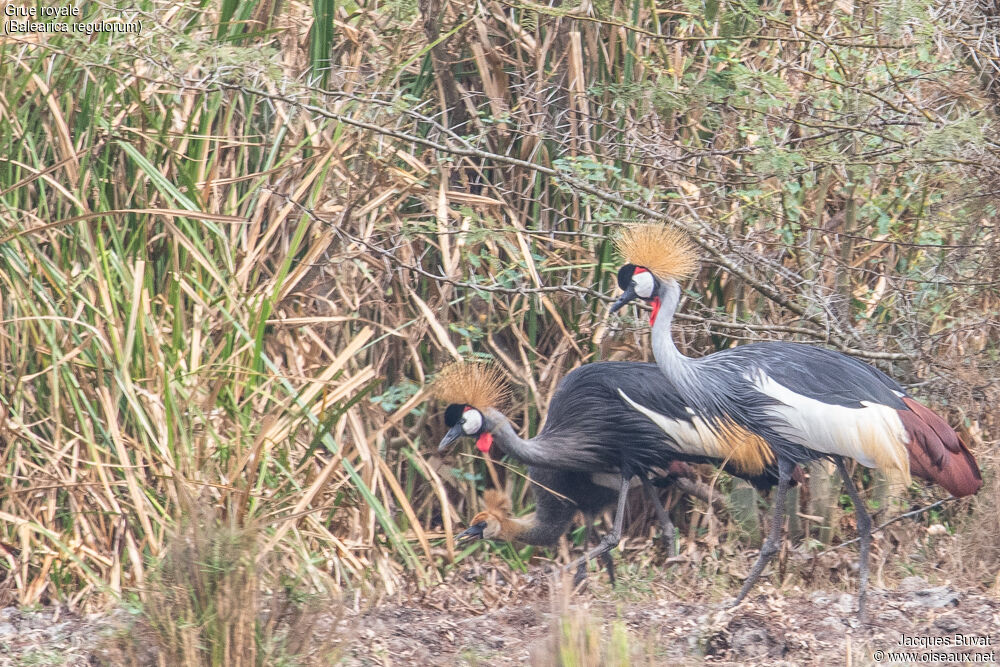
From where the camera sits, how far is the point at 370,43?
6.01 m

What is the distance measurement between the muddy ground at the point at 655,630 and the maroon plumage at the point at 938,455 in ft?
1.29

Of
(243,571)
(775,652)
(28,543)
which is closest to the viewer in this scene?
(243,571)

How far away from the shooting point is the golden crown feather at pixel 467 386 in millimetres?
5359

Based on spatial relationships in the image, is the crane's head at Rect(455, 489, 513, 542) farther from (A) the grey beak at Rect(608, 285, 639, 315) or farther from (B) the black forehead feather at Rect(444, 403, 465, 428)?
(A) the grey beak at Rect(608, 285, 639, 315)

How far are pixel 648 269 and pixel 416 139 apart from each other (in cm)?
106

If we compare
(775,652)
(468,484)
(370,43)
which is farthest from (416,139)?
(775,652)

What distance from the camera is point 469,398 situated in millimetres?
5363

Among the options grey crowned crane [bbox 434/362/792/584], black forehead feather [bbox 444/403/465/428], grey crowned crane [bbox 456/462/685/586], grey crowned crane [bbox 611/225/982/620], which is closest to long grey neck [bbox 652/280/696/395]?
grey crowned crane [bbox 611/225/982/620]

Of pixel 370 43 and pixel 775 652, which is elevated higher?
pixel 370 43

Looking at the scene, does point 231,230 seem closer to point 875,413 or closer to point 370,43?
point 370,43

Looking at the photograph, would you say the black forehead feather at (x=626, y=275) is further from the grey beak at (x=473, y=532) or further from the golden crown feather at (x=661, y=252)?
the grey beak at (x=473, y=532)

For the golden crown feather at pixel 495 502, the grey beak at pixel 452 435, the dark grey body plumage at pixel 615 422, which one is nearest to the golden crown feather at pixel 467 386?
the grey beak at pixel 452 435

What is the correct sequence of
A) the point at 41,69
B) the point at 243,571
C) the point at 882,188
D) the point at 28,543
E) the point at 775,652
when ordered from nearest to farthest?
the point at 243,571 → the point at 775,652 → the point at 28,543 → the point at 41,69 → the point at 882,188

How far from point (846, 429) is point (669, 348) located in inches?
29.3
